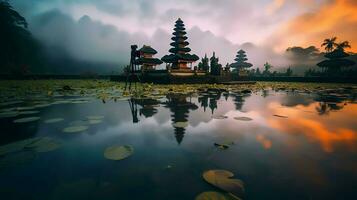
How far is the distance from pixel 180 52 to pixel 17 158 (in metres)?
28.0

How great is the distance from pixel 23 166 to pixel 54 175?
474 millimetres

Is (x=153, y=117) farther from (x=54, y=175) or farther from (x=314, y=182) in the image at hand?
(x=314, y=182)

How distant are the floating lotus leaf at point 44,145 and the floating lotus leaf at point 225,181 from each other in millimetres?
2117


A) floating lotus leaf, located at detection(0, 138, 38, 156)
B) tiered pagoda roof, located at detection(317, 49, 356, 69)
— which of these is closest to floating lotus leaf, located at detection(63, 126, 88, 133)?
floating lotus leaf, located at detection(0, 138, 38, 156)

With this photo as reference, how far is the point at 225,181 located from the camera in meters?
1.64

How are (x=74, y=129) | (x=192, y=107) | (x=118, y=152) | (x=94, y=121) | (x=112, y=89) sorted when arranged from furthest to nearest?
(x=112, y=89) < (x=192, y=107) < (x=94, y=121) < (x=74, y=129) < (x=118, y=152)

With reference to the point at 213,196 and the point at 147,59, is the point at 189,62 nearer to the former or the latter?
the point at 147,59

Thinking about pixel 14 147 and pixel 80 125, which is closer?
pixel 14 147

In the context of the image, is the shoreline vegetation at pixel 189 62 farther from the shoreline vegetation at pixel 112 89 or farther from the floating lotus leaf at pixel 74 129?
the floating lotus leaf at pixel 74 129

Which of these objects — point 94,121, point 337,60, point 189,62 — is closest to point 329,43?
point 337,60

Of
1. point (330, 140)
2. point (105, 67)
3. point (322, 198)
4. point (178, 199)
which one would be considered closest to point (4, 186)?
point (178, 199)

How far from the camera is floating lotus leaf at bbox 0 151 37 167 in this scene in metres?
1.98

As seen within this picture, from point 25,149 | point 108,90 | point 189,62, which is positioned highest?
point 189,62

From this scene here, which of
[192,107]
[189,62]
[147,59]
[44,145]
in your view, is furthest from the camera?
[147,59]
